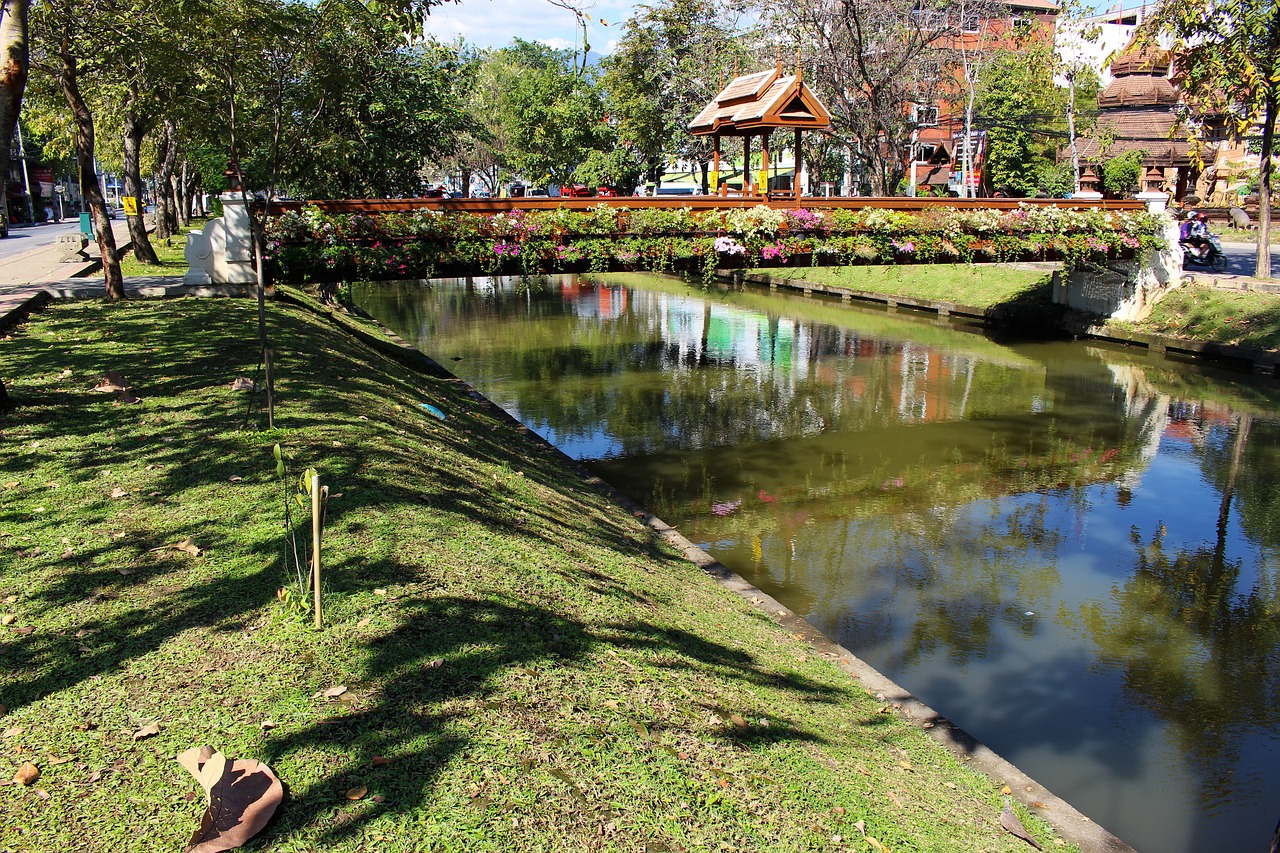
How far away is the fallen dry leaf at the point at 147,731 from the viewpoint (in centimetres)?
361

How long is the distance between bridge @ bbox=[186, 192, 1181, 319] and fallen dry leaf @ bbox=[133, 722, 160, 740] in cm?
1002

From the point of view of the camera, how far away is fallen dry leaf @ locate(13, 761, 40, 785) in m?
3.30

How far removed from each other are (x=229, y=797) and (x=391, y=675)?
1054 mm

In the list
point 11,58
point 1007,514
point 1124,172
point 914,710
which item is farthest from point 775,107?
point 1124,172

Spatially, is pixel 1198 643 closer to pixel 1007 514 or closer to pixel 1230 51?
pixel 1007 514

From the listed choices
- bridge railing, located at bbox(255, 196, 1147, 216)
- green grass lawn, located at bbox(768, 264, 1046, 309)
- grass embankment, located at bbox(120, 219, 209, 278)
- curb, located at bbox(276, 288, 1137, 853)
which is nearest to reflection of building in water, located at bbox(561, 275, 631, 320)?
green grass lawn, located at bbox(768, 264, 1046, 309)

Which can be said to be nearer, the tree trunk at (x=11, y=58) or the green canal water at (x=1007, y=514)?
the tree trunk at (x=11, y=58)

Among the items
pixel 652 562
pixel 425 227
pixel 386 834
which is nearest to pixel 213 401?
pixel 652 562

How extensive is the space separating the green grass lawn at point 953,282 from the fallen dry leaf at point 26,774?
24610 mm

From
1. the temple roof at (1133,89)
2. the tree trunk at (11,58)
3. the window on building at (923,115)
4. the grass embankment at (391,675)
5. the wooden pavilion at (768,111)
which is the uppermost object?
the temple roof at (1133,89)

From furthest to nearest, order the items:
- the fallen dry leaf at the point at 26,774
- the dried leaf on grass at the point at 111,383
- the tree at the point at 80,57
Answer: the tree at the point at 80,57 < the dried leaf on grass at the point at 111,383 < the fallen dry leaf at the point at 26,774

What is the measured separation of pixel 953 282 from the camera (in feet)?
96.1

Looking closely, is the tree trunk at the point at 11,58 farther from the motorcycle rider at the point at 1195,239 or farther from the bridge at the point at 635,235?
the motorcycle rider at the point at 1195,239

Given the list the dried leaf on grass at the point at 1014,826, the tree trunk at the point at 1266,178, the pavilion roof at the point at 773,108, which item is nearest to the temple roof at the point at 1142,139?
the tree trunk at the point at 1266,178
